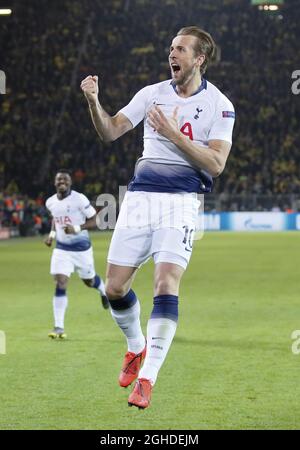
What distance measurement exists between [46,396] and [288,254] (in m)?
19.4

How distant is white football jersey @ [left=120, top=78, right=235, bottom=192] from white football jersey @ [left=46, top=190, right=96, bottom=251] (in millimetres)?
6220

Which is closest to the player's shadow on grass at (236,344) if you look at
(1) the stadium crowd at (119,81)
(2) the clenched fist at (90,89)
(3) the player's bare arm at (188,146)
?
(3) the player's bare arm at (188,146)

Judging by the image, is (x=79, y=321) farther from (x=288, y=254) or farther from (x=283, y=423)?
(x=288, y=254)

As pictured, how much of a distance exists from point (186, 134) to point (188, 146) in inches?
16.2

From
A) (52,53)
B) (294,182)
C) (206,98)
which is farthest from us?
(52,53)

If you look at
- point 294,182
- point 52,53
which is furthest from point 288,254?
point 52,53

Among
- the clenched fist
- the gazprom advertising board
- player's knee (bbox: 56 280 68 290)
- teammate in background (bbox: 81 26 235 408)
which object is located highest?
the clenched fist

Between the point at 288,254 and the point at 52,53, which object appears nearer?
the point at 288,254

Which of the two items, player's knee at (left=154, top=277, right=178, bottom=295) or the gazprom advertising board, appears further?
the gazprom advertising board

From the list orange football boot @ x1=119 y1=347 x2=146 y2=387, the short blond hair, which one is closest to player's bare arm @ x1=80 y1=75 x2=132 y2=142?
the short blond hair

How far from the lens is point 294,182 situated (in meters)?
42.9

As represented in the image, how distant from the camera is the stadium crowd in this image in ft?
143

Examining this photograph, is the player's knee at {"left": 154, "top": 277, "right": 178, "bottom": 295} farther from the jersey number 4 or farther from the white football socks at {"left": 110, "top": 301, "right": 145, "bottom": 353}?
the jersey number 4

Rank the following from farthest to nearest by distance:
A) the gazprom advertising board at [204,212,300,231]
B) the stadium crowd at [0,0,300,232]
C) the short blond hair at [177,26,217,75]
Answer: the stadium crowd at [0,0,300,232], the gazprom advertising board at [204,212,300,231], the short blond hair at [177,26,217,75]
